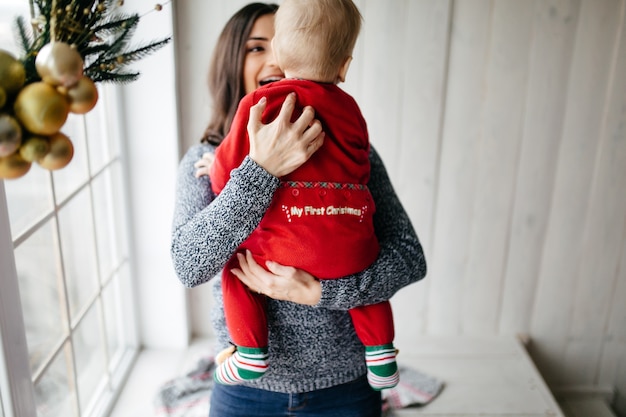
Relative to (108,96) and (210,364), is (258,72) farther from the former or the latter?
(210,364)

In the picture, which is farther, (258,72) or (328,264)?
(258,72)

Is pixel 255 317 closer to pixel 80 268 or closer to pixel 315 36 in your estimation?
pixel 315 36

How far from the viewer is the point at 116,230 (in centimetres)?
209

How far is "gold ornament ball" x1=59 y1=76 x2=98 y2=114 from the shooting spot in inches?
28.0

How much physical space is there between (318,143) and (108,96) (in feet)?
3.58

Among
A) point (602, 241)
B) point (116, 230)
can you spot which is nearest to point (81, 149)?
point (116, 230)

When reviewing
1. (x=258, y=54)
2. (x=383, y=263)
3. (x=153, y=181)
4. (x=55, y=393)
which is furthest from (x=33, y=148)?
(x=55, y=393)

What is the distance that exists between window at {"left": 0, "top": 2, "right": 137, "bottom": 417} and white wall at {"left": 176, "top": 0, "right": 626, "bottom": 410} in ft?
0.96

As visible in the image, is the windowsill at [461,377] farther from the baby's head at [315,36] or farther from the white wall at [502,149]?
the baby's head at [315,36]

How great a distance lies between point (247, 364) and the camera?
119cm

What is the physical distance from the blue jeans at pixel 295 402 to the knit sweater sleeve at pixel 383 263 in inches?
9.0

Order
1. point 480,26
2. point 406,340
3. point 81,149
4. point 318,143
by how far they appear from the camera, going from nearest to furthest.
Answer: point 318,143
point 81,149
point 480,26
point 406,340

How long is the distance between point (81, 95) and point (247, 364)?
0.66 meters

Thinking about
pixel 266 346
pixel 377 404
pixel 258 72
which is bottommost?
pixel 377 404
